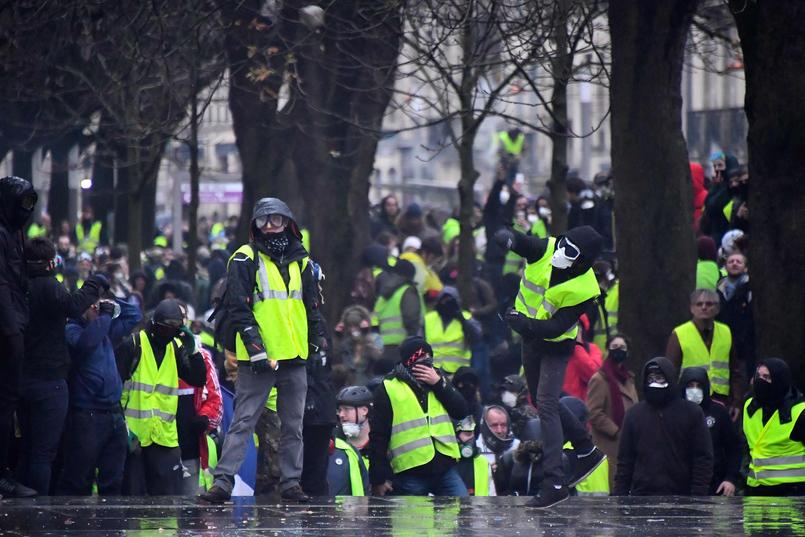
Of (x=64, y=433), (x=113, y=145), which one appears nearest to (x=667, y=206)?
(x=64, y=433)

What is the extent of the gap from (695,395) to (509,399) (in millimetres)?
3086

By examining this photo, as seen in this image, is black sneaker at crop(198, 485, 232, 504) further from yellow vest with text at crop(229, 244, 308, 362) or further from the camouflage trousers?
the camouflage trousers

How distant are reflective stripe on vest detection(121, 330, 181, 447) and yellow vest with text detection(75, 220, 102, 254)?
16764 mm

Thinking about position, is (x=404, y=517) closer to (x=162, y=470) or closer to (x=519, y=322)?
(x=519, y=322)

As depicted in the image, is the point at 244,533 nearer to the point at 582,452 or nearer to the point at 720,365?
the point at 582,452

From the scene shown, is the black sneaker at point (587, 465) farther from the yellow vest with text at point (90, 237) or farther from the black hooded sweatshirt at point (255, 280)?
the yellow vest with text at point (90, 237)

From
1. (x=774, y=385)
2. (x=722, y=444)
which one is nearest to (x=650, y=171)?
(x=722, y=444)

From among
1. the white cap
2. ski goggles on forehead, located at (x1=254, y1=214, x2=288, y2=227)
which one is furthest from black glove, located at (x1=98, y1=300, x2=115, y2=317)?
the white cap

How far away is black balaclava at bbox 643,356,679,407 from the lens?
1224 cm

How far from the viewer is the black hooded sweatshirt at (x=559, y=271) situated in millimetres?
10977

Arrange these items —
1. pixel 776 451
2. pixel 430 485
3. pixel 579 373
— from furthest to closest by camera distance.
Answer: pixel 579 373 → pixel 430 485 → pixel 776 451

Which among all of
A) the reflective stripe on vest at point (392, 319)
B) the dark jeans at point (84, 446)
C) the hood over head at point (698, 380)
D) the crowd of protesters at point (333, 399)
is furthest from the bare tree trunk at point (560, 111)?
the dark jeans at point (84, 446)

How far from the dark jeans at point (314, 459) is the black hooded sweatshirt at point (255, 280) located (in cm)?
147

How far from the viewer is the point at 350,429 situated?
13.5 meters
